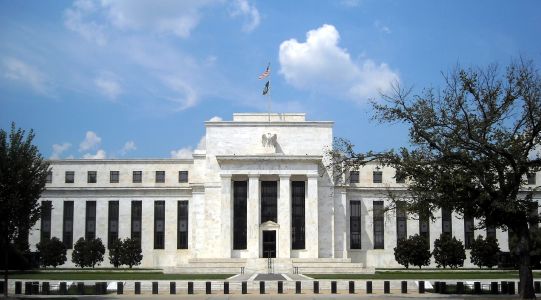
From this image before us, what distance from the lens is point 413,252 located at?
262ft

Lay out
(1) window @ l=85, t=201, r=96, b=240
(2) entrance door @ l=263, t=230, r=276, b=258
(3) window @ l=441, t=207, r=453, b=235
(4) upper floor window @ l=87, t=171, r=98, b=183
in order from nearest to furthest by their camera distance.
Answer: (2) entrance door @ l=263, t=230, r=276, b=258
(3) window @ l=441, t=207, r=453, b=235
(1) window @ l=85, t=201, r=96, b=240
(4) upper floor window @ l=87, t=171, r=98, b=183

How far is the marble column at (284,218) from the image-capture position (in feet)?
260

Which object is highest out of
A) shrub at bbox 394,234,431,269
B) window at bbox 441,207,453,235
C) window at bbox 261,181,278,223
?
window at bbox 261,181,278,223

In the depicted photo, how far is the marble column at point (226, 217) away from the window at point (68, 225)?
66.5ft

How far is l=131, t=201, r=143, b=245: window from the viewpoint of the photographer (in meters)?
87.2

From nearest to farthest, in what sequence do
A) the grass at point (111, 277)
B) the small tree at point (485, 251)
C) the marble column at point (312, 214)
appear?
the grass at point (111, 277) → the marble column at point (312, 214) → the small tree at point (485, 251)

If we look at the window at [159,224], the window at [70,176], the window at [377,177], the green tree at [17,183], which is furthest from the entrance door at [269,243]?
the green tree at [17,183]

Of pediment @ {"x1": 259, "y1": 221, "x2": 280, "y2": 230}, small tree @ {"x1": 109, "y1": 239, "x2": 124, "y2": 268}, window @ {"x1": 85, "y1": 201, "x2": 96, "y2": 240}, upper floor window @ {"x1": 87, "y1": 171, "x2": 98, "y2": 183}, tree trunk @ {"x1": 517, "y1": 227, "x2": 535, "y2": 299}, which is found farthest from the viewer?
upper floor window @ {"x1": 87, "y1": 171, "x2": 98, "y2": 183}

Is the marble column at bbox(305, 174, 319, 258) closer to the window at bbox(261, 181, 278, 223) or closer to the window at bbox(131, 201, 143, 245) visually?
the window at bbox(261, 181, 278, 223)

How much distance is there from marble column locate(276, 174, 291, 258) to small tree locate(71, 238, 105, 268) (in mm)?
20786

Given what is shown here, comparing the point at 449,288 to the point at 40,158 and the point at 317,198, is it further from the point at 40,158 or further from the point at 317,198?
the point at 317,198

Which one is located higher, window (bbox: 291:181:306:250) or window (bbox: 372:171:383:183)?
window (bbox: 372:171:383:183)

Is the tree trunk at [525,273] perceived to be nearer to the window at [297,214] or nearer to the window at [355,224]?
the window at [297,214]

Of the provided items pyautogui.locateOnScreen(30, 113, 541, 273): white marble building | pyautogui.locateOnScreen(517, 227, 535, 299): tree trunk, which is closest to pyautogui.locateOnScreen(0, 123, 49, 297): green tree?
pyautogui.locateOnScreen(517, 227, 535, 299): tree trunk
